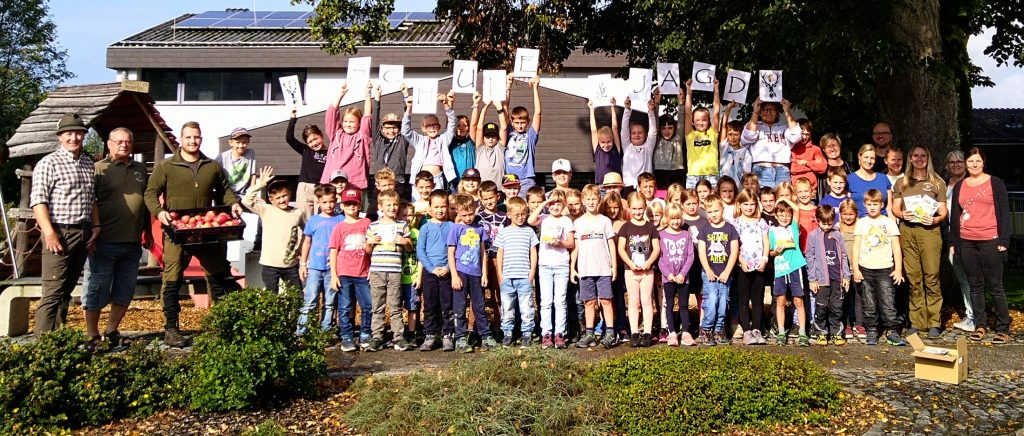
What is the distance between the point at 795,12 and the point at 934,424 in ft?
21.0

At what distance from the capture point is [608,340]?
8094 millimetres

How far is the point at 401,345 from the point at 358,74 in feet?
12.9

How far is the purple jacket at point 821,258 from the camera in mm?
8406

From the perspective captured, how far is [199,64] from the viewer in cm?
2547

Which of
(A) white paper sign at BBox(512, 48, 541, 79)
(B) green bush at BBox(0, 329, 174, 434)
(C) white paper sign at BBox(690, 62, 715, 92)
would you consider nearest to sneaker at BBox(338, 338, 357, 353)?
(B) green bush at BBox(0, 329, 174, 434)

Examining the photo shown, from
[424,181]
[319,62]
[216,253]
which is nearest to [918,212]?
[424,181]

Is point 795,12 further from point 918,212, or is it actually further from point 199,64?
point 199,64

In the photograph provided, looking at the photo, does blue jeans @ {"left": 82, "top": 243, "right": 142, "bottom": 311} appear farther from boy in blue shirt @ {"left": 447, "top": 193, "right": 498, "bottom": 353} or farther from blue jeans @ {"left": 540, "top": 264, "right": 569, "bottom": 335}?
blue jeans @ {"left": 540, "top": 264, "right": 569, "bottom": 335}

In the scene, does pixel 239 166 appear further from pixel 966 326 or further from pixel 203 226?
pixel 966 326

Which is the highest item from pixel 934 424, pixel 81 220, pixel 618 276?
pixel 81 220

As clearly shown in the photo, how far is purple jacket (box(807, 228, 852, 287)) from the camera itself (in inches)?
331

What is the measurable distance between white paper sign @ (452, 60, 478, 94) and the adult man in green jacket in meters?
3.33

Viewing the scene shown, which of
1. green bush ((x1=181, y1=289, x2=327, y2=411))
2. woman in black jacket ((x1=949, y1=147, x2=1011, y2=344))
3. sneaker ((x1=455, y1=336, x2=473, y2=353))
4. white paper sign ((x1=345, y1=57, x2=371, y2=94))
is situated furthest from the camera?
white paper sign ((x1=345, y1=57, x2=371, y2=94))

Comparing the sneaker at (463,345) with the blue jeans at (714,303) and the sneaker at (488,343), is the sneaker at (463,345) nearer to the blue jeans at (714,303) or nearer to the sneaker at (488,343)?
the sneaker at (488,343)
